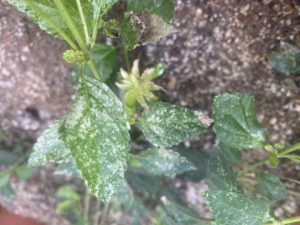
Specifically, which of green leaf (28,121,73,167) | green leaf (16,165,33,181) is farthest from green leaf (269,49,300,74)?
green leaf (16,165,33,181)

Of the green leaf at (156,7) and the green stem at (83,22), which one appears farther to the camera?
the green leaf at (156,7)

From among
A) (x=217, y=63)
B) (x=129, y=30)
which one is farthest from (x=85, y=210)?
(x=129, y=30)

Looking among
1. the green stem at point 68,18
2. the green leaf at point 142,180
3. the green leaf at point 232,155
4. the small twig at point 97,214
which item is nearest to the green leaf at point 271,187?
the green leaf at point 232,155

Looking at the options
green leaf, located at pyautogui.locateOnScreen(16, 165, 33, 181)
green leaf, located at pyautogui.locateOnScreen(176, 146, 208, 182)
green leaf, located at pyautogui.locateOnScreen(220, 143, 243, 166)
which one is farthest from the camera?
green leaf, located at pyautogui.locateOnScreen(16, 165, 33, 181)

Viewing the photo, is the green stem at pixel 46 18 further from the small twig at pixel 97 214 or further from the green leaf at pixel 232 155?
the small twig at pixel 97 214

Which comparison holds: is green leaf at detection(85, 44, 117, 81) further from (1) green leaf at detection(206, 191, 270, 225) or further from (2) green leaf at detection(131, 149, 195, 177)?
(1) green leaf at detection(206, 191, 270, 225)

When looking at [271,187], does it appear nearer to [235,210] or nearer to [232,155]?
[232,155]
